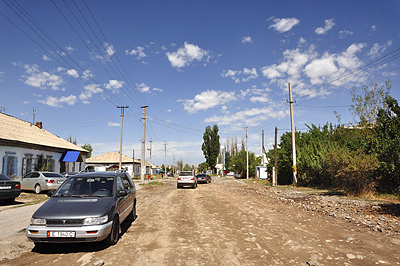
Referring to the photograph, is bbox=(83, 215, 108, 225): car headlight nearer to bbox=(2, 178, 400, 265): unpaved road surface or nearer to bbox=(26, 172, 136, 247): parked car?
bbox=(26, 172, 136, 247): parked car

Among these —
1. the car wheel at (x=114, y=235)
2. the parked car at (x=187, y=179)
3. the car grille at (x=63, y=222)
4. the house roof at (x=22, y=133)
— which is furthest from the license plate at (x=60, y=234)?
the parked car at (x=187, y=179)

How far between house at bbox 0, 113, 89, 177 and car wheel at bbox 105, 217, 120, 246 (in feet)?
63.6

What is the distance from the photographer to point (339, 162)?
54.0 ft

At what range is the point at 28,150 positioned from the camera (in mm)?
24469

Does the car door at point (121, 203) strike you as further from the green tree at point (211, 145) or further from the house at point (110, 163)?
the green tree at point (211, 145)

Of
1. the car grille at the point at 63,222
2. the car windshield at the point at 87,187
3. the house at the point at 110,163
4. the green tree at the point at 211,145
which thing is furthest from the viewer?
the green tree at the point at 211,145

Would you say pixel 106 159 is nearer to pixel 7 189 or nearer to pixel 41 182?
pixel 41 182

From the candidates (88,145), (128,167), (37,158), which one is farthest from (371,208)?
(88,145)

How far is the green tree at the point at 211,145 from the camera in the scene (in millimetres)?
84750

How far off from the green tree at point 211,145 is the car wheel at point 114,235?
3086 inches

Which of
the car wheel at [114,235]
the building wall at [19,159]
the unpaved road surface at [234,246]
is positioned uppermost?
the building wall at [19,159]

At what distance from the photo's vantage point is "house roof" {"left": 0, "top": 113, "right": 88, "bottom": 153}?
74.7ft

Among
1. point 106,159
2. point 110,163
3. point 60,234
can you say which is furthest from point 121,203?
point 106,159

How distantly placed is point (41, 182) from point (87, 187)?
526 inches
